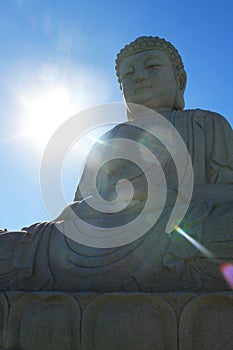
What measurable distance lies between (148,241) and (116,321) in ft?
2.26

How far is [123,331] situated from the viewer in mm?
2482

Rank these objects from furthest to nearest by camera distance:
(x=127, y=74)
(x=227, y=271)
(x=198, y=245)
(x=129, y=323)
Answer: (x=127, y=74) < (x=198, y=245) < (x=227, y=271) < (x=129, y=323)

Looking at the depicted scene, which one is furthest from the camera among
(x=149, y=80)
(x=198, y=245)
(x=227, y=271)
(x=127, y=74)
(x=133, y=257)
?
(x=127, y=74)

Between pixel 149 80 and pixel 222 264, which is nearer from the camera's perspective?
pixel 222 264

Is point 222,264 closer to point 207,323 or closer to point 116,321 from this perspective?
point 207,323

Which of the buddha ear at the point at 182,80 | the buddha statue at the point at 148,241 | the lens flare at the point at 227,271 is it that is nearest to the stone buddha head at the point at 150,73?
the buddha ear at the point at 182,80

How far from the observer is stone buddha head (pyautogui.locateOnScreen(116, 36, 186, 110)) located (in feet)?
15.9

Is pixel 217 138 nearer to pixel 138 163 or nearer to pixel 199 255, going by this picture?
pixel 138 163

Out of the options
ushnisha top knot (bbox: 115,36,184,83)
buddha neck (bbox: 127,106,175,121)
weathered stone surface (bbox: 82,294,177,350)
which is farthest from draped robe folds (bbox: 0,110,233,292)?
ushnisha top knot (bbox: 115,36,184,83)

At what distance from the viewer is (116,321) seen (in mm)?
2512

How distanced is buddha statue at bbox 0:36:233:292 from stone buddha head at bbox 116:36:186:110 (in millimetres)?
353

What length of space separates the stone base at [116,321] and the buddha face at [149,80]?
295 centimetres

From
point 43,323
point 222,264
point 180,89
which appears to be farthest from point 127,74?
point 43,323

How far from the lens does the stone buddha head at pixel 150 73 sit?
15.9 feet
